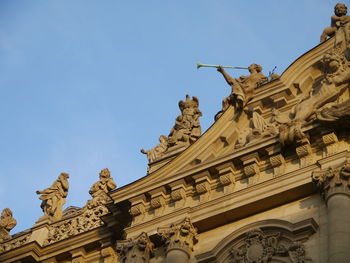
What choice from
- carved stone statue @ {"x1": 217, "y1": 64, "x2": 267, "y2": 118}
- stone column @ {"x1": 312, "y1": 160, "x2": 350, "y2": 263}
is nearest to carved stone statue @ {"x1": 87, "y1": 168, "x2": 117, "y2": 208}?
carved stone statue @ {"x1": 217, "y1": 64, "x2": 267, "y2": 118}

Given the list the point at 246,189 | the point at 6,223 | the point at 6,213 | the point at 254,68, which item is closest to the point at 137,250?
the point at 246,189

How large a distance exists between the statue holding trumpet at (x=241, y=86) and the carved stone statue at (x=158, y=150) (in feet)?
5.53

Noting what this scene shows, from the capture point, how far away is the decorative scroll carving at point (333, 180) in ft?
60.2

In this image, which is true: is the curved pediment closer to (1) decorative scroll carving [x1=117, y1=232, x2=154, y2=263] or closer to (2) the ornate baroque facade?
(2) the ornate baroque facade

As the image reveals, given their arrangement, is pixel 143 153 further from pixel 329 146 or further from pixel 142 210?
pixel 329 146

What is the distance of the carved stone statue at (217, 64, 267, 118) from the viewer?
72.7 ft

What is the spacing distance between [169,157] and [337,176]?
546 centimetres

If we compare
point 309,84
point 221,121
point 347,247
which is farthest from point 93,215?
point 347,247

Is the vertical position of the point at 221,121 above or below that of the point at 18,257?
above

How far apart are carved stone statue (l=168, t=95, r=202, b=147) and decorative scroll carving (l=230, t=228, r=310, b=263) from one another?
470 centimetres

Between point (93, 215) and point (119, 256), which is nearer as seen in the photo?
point (119, 256)

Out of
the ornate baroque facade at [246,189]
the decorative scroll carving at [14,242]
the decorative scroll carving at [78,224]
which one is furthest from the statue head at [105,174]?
the decorative scroll carving at [14,242]

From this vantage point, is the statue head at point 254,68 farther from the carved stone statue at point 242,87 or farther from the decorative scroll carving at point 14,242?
the decorative scroll carving at point 14,242

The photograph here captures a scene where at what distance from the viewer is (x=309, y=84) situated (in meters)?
22.0
